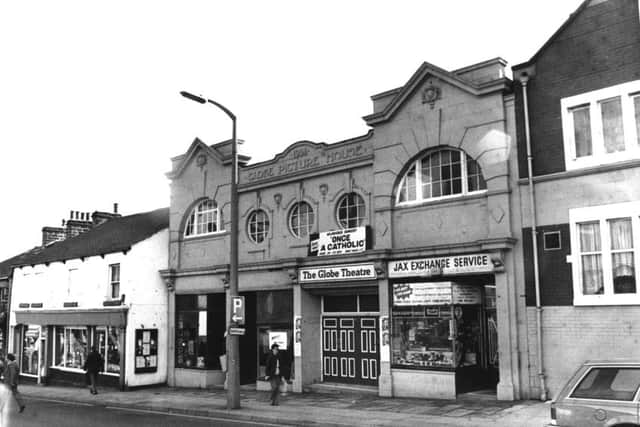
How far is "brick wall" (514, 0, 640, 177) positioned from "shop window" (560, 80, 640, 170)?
192 mm

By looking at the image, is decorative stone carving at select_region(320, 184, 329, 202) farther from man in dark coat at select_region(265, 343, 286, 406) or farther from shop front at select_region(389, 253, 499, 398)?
man in dark coat at select_region(265, 343, 286, 406)

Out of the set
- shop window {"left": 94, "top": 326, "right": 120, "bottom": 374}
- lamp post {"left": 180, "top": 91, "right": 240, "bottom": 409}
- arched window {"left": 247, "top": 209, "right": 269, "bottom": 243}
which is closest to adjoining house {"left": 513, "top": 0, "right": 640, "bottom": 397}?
lamp post {"left": 180, "top": 91, "right": 240, "bottom": 409}

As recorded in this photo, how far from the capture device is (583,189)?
1525cm

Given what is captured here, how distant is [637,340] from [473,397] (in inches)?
175

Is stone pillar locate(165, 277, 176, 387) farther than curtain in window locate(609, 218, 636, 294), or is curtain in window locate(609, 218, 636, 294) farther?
stone pillar locate(165, 277, 176, 387)

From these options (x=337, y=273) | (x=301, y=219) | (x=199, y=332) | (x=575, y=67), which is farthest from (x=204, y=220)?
(x=575, y=67)

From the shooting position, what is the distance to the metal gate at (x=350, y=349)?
19.9m

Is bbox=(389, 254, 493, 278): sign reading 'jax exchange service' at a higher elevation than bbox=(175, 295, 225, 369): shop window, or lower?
higher

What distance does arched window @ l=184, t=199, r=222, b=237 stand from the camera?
2475cm

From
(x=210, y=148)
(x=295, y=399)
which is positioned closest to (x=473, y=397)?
(x=295, y=399)

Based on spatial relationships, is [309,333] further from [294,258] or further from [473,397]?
[473,397]

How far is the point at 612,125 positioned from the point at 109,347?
19.9m

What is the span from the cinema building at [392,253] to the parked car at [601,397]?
6596 millimetres

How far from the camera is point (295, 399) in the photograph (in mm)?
19031
